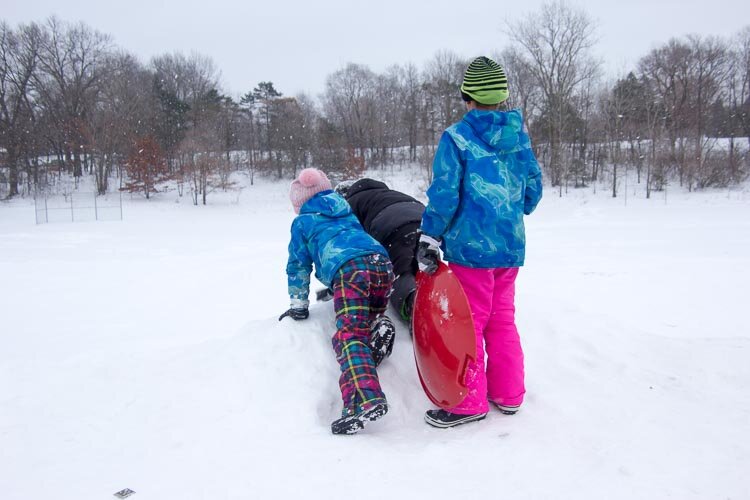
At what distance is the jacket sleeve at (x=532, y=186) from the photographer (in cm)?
299

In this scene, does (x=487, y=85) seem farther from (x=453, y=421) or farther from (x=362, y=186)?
(x=453, y=421)

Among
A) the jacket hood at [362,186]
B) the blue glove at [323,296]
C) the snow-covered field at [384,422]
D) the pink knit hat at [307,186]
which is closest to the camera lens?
the snow-covered field at [384,422]

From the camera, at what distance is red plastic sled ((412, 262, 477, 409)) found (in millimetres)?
2801

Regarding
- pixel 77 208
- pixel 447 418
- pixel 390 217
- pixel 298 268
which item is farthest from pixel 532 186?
pixel 77 208

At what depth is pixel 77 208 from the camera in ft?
94.7

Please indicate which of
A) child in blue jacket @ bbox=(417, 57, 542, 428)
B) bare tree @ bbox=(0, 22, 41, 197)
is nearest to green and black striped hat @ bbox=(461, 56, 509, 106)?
child in blue jacket @ bbox=(417, 57, 542, 428)

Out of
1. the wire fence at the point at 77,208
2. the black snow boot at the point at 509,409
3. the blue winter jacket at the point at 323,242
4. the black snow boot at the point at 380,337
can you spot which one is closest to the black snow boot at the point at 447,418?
the black snow boot at the point at 509,409

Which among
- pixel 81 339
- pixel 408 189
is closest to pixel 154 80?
pixel 408 189

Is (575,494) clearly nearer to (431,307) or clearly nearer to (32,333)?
(431,307)

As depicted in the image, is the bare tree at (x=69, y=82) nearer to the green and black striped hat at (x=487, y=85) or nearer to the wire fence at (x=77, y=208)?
the wire fence at (x=77, y=208)

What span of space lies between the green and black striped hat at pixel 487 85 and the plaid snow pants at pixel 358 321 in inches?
42.9

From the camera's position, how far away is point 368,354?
2895mm

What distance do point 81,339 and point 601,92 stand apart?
38.0 m

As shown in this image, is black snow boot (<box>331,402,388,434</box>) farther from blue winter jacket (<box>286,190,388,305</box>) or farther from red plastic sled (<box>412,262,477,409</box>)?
blue winter jacket (<box>286,190,388,305</box>)
